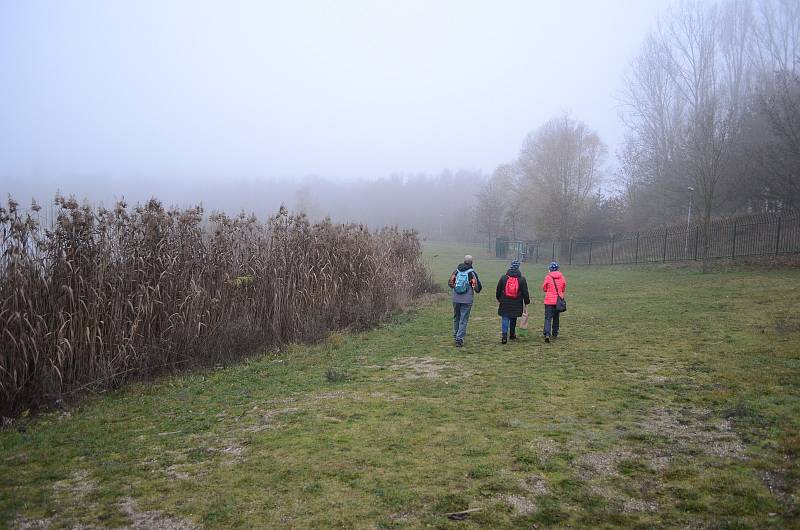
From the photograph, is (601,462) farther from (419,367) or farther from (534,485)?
(419,367)

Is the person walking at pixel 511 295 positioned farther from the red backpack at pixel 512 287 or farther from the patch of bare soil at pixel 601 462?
the patch of bare soil at pixel 601 462

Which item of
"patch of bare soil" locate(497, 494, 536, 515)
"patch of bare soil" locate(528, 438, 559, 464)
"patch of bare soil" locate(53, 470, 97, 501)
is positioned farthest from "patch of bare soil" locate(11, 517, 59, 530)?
"patch of bare soil" locate(528, 438, 559, 464)

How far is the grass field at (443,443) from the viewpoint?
3.96m

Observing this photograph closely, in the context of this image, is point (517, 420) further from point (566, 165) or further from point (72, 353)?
point (566, 165)

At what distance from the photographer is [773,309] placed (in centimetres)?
1166

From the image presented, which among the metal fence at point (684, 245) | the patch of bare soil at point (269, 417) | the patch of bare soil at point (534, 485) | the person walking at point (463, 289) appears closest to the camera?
the patch of bare soil at point (534, 485)

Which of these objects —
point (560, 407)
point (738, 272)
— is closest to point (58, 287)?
point (560, 407)

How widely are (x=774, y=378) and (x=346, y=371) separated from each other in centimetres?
586

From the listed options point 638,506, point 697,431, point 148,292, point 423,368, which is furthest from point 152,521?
point 148,292

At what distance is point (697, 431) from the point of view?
5.30 meters

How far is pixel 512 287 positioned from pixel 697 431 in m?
5.10

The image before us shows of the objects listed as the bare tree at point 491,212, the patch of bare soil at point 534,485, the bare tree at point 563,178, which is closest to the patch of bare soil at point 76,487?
the patch of bare soil at point 534,485

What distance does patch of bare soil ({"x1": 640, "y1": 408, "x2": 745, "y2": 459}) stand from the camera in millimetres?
4812

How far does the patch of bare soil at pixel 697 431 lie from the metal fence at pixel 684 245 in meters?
18.8
